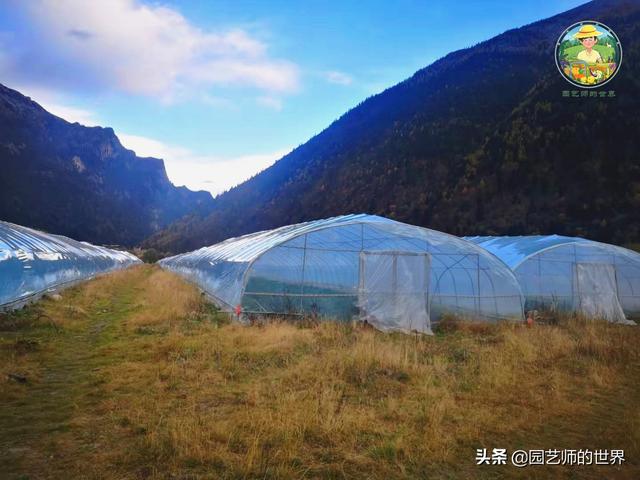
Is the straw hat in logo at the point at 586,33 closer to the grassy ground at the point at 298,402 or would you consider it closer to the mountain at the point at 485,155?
the mountain at the point at 485,155

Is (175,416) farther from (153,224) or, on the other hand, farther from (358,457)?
(153,224)

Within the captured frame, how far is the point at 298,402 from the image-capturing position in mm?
6891

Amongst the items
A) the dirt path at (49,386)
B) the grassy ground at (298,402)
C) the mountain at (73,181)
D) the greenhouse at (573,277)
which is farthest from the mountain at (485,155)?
the dirt path at (49,386)

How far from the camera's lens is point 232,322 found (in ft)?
44.9

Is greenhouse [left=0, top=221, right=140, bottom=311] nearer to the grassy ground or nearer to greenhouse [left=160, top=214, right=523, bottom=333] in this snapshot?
the grassy ground

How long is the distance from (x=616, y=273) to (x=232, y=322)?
16.1 meters

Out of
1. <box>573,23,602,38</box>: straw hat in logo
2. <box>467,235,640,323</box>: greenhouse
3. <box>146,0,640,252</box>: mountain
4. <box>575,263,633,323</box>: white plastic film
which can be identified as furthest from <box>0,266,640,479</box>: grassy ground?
<box>146,0,640,252</box>: mountain

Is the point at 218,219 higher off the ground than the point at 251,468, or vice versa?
the point at 218,219

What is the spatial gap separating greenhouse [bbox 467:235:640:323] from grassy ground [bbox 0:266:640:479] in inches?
221

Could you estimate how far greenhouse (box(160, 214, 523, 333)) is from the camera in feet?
46.8

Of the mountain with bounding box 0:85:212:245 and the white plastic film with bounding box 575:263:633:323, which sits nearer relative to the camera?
the white plastic film with bounding box 575:263:633:323

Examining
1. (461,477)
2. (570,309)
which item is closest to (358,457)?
(461,477)
